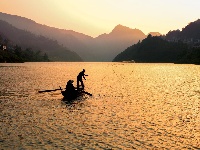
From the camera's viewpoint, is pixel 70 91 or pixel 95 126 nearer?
pixel 95 126

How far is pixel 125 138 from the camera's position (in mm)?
29781

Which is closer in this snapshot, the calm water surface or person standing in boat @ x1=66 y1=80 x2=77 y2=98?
the calm water surface

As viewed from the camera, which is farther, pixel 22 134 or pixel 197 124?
pixel 197 124

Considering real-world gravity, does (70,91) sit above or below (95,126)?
above

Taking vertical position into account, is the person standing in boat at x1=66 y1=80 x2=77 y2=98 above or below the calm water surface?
above

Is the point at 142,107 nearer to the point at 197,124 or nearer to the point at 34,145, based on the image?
the point at 197,124

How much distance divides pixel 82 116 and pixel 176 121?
1336cm

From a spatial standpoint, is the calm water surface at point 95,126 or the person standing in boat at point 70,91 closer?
the calm water surface at point 95,126

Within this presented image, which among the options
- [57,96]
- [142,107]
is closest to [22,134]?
[142,107]

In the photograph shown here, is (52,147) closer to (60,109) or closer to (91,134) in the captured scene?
(91,134)

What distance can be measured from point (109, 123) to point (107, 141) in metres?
8.03

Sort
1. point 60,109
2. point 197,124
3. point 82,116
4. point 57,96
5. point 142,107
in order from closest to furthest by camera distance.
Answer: point 197,124
point 82,116
point 60,109
point 142,107
point 57,96

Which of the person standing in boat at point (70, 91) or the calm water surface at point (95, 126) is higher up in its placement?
the person standing in boat at point (70, 91)

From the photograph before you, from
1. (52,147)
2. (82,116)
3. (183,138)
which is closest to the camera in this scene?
(52,147)
